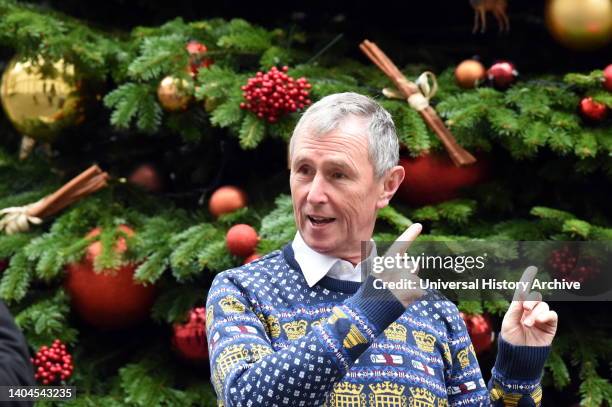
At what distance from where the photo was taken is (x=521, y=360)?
1.79 metres

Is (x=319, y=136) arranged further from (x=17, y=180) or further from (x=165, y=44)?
(x=17, y=180)

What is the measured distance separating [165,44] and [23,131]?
0.60 meters

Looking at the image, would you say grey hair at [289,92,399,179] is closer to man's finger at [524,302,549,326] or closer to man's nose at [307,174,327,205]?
man's nose at [307,174,327,205]

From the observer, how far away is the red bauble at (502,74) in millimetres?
2924

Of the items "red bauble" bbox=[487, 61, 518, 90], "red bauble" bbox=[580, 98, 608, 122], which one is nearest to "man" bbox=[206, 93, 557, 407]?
"red bauble" bbox=[580, 98, 608, 122]

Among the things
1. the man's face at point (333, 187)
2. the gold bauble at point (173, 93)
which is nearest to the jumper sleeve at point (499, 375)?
the man's face at point (333, 187)

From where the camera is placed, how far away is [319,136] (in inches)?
68.7

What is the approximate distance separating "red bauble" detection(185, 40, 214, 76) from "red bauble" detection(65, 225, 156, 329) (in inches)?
18.0

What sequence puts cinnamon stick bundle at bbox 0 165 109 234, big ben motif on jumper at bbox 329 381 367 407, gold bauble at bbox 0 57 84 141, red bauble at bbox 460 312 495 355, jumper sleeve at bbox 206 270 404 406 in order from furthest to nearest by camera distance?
gold bauble at bbox 0 57 84 141 → cinnamon stick bundle at bbox 0 165 109 234 → red bauble at bbox 460 312 495 355 → big ben motif on jumper at bbox 329 381 367 407 → jumper sleeve at bbox 206 270 404 406

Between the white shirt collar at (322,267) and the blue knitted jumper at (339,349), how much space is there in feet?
0.04

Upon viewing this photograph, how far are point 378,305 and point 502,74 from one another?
1.51m

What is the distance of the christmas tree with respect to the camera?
2.75 meters

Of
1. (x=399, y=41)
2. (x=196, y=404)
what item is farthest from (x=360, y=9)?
(x=196, y=404)

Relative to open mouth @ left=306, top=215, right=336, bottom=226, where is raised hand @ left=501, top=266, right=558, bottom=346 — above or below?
below
